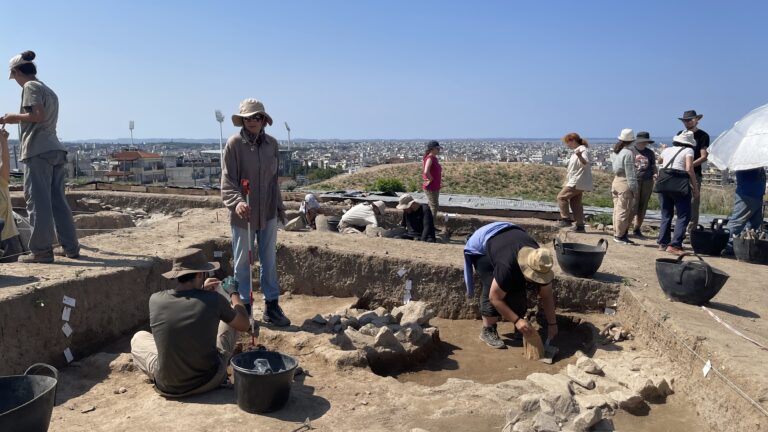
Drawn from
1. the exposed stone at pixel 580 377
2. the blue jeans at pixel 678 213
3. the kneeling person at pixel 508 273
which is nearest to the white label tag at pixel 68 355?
the kneeling person at pixel 508 273

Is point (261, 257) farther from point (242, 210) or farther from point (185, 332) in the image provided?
point (185, 332)

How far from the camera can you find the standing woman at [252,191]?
5.08 meters

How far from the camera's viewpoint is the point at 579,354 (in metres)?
5.46

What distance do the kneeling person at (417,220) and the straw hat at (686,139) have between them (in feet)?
11.6

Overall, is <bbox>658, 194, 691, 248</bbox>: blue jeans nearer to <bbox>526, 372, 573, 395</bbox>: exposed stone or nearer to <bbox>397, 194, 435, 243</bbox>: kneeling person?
<bbox>397, 194, 435, 243</bbox>: kneeling person

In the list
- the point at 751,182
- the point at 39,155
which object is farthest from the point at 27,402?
the point at 751,182

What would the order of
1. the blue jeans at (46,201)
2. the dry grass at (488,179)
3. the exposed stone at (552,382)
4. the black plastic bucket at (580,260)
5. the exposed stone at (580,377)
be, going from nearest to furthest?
1. the exposed stone at (552,382)
2. the exposed stone at (580,377)
3. the blue jeans at (46,201)
4. the black plastic bucket at (580,260)
5. the dry grass at (488,179)

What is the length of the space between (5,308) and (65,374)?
2.30 ft

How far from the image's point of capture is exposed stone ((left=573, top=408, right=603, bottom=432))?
3498mm

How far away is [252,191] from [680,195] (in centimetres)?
542

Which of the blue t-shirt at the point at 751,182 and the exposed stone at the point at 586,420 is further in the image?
the blue t-shirt at the point at 751,182

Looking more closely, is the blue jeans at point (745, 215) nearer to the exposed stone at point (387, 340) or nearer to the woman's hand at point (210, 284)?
the exposed stone at point (387, 340)

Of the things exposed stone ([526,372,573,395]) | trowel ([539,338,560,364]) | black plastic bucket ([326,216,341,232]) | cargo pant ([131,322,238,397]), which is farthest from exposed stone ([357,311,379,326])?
black plastic bucket ([326,216,341,232])

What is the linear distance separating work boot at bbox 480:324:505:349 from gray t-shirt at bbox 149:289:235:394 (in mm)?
2822
